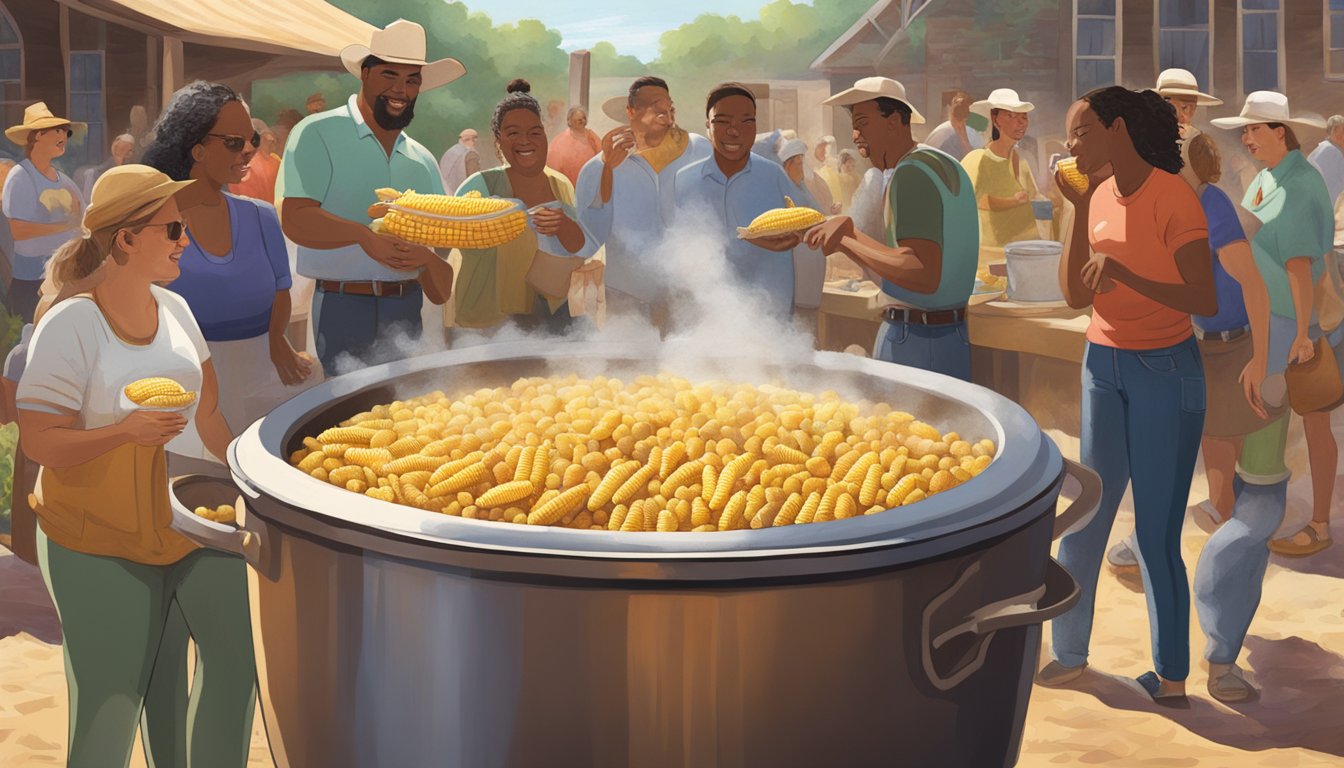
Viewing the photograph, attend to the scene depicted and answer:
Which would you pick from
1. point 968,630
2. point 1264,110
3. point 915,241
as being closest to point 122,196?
point 968,630

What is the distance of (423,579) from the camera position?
2758mm

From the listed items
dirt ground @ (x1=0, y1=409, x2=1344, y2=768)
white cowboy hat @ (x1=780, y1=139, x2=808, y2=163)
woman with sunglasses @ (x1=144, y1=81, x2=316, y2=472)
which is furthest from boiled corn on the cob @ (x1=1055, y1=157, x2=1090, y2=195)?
white cowboy hat @ (x1=780, y1=139, x2=808, y2=163)

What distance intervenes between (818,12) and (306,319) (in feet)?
190

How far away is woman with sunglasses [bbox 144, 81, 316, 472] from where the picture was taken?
4.02m

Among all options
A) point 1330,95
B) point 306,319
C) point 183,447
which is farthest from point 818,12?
point 183,447

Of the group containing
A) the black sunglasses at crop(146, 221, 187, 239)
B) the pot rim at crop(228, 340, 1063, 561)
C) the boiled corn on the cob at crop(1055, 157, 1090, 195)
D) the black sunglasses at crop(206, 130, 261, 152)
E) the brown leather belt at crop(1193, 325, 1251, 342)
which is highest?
the black sunglasses at crop(206, 130, 261, 152)

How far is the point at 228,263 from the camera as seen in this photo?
13.9 ft

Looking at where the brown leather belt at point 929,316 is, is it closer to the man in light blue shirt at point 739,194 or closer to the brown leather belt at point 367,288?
the man in light blue shirt at point 739,194

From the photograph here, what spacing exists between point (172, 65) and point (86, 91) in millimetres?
2384

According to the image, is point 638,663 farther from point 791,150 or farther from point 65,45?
point 65,45

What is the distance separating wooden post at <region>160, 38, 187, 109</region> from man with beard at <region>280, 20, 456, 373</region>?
9.06 meters

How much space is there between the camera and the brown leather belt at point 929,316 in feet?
16.1

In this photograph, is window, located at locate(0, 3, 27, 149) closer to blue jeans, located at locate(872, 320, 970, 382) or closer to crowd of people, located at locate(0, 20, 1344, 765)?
crowd of people, located at locate(0, 20, 1344, 765)

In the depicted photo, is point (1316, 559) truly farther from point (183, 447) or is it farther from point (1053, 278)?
point (183, 447)
